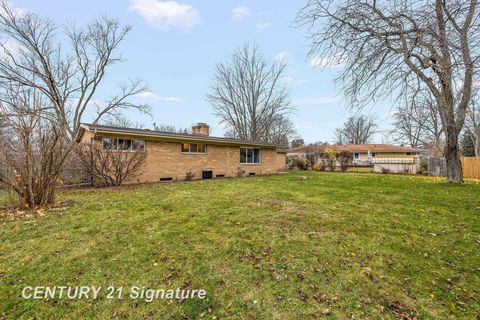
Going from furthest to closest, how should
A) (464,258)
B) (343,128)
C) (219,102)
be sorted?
(343,128)
(219,102)
(464,258)

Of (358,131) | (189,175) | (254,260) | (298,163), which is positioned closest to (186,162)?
(189,175)

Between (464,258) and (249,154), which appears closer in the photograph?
(464,258)

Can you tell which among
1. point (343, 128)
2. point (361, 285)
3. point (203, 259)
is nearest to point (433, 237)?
point (361, 285)

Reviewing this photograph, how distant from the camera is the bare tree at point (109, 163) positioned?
9.88 m

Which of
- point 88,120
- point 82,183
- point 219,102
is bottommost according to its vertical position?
point 82,183

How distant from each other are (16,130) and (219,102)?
→ 80.2ft

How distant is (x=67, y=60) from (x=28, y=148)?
2052 centimetres

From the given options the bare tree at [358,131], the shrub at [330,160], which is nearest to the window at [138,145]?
the shrub at [330,160]

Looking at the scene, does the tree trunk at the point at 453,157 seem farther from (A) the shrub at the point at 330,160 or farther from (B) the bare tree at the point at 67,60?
(B) the bare tree at the point at 67,60

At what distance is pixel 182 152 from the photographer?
44.8ft

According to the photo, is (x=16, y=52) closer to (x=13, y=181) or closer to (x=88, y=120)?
(x=88, y=120)

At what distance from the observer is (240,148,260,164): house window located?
17.2m

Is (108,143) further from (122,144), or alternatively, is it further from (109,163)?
(109,163)

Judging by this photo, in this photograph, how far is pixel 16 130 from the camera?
559 centimetres
